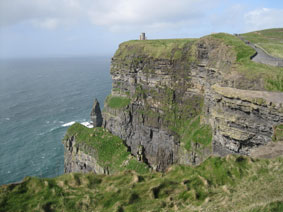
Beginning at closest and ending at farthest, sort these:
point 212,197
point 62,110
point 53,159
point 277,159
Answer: point 212,197
point 277,159
point 53,159
point 62,110

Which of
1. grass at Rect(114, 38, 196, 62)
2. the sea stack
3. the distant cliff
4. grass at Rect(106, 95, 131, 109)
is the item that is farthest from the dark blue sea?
grass at Rect(114, 38, 196, 62)

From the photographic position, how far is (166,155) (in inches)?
1864

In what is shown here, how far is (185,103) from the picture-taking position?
148ft

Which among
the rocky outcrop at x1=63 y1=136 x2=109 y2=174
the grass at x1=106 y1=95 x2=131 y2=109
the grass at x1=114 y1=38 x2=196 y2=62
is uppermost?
the grass at x1=114 y1=38 x2=196 y2=62

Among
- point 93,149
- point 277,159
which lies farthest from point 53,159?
point 277,159

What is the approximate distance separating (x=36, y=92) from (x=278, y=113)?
424ft

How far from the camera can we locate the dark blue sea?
59188 millimetres

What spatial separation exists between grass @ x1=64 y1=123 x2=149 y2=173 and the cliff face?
4.13m

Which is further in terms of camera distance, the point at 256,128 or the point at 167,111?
the point at 167,111

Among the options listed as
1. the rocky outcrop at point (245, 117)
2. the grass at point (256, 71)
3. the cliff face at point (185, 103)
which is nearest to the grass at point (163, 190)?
the rocky outcrop at point (245, 117)

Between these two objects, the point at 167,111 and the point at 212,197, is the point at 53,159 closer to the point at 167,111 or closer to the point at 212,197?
the point at 167,111

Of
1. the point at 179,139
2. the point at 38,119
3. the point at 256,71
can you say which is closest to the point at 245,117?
the point at 256,71

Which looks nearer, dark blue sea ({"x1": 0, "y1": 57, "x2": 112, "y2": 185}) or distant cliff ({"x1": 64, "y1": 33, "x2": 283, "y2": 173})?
distant cliff ({"x1": 64, "y1": 33, "x2": 283, "y2": 173})

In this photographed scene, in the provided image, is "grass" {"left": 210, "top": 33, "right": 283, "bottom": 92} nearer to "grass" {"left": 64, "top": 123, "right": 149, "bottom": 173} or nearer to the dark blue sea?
"grass" {"left": 64, "top": 123, "right": 149, "bottom": 173}
